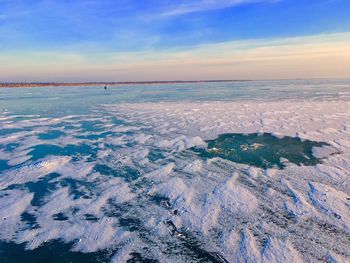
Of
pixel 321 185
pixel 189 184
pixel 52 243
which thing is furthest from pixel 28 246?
pixel 321 185

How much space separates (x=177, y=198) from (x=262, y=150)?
3.41 meters

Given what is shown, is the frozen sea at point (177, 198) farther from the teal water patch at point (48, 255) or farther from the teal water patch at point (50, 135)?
the teal water patch at point (50, 135)

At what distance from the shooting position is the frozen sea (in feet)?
11.4

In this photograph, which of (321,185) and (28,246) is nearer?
(28,246)

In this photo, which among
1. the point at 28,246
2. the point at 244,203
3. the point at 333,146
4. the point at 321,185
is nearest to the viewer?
the point at 28,246

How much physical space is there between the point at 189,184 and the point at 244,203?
1174mm

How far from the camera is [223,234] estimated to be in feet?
12.3

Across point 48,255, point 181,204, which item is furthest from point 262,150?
point 48,255

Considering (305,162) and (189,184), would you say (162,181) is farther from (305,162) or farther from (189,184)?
(305,162)

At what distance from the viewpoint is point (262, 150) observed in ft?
24.2

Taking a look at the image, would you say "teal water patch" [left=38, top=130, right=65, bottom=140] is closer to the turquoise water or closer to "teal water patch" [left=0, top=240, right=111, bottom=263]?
the turquoise water

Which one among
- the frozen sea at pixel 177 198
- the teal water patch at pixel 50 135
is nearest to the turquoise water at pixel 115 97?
the teal water patch at pixel 50 135

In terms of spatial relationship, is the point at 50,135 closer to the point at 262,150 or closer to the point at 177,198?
the point at 177,198

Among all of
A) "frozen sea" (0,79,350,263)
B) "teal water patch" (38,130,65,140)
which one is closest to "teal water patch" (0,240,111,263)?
"frozen sea" (0,79,350,263)
